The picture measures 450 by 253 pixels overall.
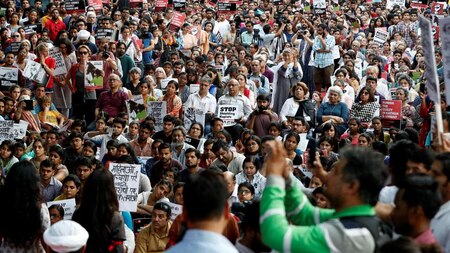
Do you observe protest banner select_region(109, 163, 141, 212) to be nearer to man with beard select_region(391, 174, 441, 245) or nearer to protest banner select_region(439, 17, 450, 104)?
protest banner select_region(439, 17, 450, 104)

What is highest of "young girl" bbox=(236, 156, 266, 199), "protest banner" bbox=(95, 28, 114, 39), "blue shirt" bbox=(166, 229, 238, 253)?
"blue shirt" bbox=(166, 229, 238, 253)

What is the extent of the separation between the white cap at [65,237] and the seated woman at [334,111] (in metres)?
9.18

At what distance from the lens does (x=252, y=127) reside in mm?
15102

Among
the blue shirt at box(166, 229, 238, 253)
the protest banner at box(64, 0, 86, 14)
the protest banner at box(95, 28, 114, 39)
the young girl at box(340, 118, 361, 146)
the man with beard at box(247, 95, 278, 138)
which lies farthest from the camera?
the protest banner at box(64, 0, 86, 14)

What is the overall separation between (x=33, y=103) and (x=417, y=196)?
10.8 metres

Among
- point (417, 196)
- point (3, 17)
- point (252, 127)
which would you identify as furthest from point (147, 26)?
point (417, 196)

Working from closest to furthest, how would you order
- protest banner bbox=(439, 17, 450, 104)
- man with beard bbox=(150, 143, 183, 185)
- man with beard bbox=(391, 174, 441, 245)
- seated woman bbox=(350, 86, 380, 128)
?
man with beard bbox=(391, 174, 441, 245)
protest banner bbox=(439, 17, 450, 104)
man with beard bbox=(150, 143, 183, 185)
seated woman bbox=(350, 86, 380, 128)

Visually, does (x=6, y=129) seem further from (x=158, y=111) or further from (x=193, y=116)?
(x=193, y=116)

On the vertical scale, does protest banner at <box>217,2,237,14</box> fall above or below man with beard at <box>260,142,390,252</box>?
below

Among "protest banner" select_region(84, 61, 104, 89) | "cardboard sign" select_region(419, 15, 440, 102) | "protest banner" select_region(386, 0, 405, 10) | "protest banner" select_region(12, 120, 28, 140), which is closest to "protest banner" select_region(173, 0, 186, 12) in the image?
"protest banner" select_region(386, 0, 405, 10)

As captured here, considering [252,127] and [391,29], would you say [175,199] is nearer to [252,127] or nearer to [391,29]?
[252,127]

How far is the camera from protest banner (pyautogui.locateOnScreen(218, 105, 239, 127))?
15.5m

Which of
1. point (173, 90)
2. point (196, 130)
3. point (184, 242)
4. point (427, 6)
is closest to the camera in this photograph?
point (184, 242)

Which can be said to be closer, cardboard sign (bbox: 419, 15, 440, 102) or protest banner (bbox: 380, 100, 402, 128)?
cardboard sign (bbox: 419, 15, 440, 102)
